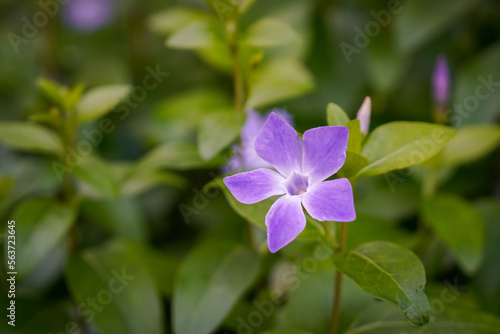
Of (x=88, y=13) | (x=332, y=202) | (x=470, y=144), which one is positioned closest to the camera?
(x=332, y=202)

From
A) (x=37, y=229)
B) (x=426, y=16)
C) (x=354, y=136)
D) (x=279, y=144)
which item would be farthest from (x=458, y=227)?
(x=37, y=229)

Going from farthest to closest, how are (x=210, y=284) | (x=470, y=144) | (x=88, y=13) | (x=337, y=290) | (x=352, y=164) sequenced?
1. (x=88, y=13)
2. (x=470, y=144)
3. (x=210, y=284)
4. (x=337, y=290)
5. (x=352, y=164)

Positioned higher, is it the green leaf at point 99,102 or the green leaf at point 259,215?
the green leaf at point 99,102

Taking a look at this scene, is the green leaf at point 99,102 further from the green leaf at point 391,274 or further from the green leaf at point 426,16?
the green leaf at point 426,16

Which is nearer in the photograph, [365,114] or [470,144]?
[365,114]

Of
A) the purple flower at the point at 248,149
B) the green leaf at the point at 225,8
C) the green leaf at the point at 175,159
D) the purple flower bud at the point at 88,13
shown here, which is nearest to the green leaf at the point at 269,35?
the green leaf at the point at 225,8

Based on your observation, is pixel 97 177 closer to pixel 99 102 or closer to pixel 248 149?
pixel 99 102

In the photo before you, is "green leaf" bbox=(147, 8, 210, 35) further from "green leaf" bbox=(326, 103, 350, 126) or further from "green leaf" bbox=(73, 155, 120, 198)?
"green leaf" bbox=(326, 103, 350, 126)
